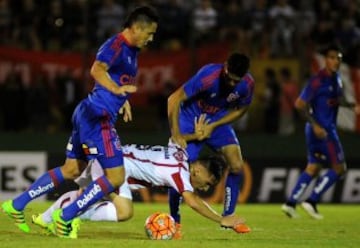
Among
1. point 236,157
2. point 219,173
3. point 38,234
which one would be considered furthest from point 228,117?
point 38,234

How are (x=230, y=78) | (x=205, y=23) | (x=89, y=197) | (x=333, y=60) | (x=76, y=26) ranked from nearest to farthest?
(x=89, y=197), (x=230, y=78), (x=333, y=60), (x=76, y=26), (x=205, y=23)

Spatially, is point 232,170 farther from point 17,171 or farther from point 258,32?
A: point 17,171

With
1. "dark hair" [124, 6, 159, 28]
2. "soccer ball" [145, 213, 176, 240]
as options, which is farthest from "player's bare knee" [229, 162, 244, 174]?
"dark hair" [124, 6, 159, 28]

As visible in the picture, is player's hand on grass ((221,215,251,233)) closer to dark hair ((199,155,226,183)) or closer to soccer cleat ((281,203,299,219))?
dark hair ((199,155,226,183))

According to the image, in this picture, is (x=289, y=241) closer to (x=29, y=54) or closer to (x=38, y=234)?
(x=38, y=234)

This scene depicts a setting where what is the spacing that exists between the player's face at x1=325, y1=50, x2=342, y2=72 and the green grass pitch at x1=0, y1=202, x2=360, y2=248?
226 centimetres

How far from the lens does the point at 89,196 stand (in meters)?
10.2

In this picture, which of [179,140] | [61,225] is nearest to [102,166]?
[61,225]

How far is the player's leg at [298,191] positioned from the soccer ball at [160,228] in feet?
17.9

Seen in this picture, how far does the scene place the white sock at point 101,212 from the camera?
10.7m

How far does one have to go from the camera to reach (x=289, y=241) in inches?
429

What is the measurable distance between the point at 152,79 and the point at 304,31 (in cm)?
310

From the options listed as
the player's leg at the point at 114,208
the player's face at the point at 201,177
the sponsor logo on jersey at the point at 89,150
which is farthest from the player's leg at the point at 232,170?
the sponsor logo on jersey at the point at 89,150

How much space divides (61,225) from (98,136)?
3.19ft
